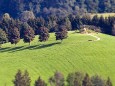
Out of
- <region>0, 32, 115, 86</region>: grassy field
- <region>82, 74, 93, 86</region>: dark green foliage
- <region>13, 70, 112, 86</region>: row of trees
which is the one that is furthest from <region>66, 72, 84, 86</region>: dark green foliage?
<region>0, 32, 115, 86</region>: grassy field

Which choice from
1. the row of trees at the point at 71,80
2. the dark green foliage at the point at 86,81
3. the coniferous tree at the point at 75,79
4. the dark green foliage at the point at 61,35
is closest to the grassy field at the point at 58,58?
the dark green foliage at the point at 61,35

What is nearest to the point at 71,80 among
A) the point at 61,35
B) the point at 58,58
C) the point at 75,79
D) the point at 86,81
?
the point at 75,79

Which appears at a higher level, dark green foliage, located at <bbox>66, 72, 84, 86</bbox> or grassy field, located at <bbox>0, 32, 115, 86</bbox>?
dark green foliage, located at <bbox>66, 72, 84, 86</bbox>

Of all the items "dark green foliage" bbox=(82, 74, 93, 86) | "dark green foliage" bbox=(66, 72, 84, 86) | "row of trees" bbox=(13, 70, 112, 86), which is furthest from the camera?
"dark green foliage" bbox=(66, 72, 84, 86)

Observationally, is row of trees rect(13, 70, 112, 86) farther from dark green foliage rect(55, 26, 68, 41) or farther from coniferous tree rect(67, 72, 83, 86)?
dark green foliage rect(55, 26, 68, 41)

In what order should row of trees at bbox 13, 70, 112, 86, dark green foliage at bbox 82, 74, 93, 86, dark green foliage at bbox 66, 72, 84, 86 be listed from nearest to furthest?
dark green foliage at bbox 82, 74, 93, 86, row of trees at bbox 13, 70, 112, 86, dark green foliage at bbox 66, 72, 84, 86

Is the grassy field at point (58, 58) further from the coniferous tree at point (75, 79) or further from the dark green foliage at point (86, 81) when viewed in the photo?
the dark green foliage at point (86, 81)

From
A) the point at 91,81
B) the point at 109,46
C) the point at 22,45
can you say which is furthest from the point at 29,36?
the point at 91,81

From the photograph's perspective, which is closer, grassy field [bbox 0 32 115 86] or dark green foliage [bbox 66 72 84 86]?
dark green foliage [bbox 66 72 84 86]

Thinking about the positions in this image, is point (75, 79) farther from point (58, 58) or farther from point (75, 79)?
point (58, 58)
